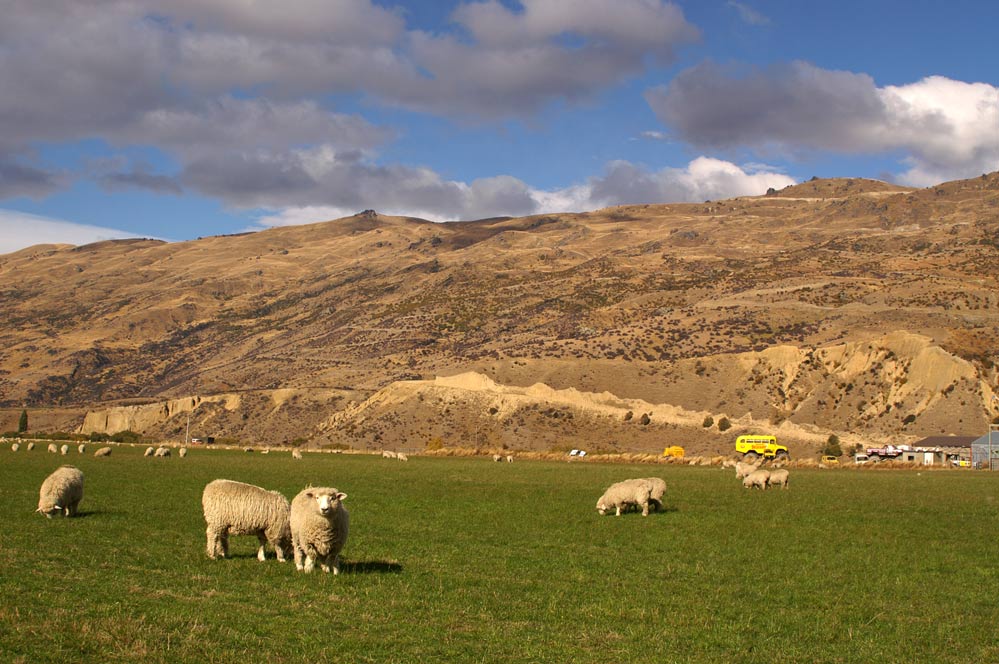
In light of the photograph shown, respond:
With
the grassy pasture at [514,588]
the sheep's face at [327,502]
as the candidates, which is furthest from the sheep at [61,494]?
the sheep's face at [327,502]

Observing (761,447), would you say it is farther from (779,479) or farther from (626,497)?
(626,497)

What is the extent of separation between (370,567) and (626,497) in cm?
1245

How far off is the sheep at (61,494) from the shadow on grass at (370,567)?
946 cm

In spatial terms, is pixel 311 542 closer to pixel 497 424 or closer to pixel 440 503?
pixel 440 503

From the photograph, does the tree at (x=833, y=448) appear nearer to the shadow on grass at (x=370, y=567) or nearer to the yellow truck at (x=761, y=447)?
the yellow truck at (x=761, y=447)

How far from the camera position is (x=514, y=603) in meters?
14.2

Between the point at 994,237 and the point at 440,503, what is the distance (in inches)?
6116

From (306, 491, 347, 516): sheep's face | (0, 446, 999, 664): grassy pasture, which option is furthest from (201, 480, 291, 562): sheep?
(306, 491, 347, 516): sheep's face

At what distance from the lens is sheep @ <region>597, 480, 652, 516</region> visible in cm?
2772

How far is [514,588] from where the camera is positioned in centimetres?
1538

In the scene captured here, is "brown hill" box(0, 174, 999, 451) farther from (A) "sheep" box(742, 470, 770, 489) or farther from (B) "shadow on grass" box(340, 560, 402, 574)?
(B) "shadow on grass" box(340, 560, 402, 574)

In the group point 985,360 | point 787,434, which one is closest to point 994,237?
point 985,360

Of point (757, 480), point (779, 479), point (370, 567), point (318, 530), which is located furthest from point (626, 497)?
point (779, 479)

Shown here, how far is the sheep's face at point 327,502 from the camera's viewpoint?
1534cm
